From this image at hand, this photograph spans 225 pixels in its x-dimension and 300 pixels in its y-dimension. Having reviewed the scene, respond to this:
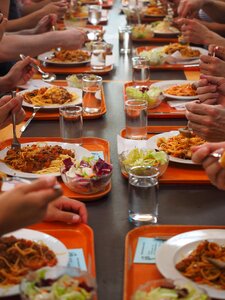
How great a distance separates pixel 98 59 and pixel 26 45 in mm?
445

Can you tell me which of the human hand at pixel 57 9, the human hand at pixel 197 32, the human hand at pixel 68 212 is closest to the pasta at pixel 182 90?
the human hand at pixel 197 32

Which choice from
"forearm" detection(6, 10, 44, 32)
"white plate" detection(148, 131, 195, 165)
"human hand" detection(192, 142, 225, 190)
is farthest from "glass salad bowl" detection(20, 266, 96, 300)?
"forearm" detection(6, 10, 44, 32)

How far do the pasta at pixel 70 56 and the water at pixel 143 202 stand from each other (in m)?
1.90

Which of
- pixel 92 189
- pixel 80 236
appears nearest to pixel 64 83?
pixel 92 189

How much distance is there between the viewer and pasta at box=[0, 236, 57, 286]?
4.55 feet

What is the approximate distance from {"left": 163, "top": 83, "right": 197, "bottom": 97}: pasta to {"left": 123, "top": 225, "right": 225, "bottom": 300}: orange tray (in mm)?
1288

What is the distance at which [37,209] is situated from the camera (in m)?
1.24

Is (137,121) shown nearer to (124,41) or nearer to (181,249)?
(181,249)

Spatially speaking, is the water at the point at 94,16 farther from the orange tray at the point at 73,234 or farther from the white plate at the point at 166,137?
the orange tray at the point at 73,234

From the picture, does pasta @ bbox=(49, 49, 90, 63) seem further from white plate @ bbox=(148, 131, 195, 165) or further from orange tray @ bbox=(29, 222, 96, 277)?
orange tray @ bbox=(29, 222, 96, 277)

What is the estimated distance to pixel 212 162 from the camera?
1664 millimetres

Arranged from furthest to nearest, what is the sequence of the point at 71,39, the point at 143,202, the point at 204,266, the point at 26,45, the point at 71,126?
the point at 71,39 < the point at 26,45 < the point at 71,126 < the point at 143,202 < the point at 204,266

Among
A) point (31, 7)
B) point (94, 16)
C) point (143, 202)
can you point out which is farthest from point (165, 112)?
point (31, 7)

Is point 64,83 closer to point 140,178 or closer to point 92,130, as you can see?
point 92,130
